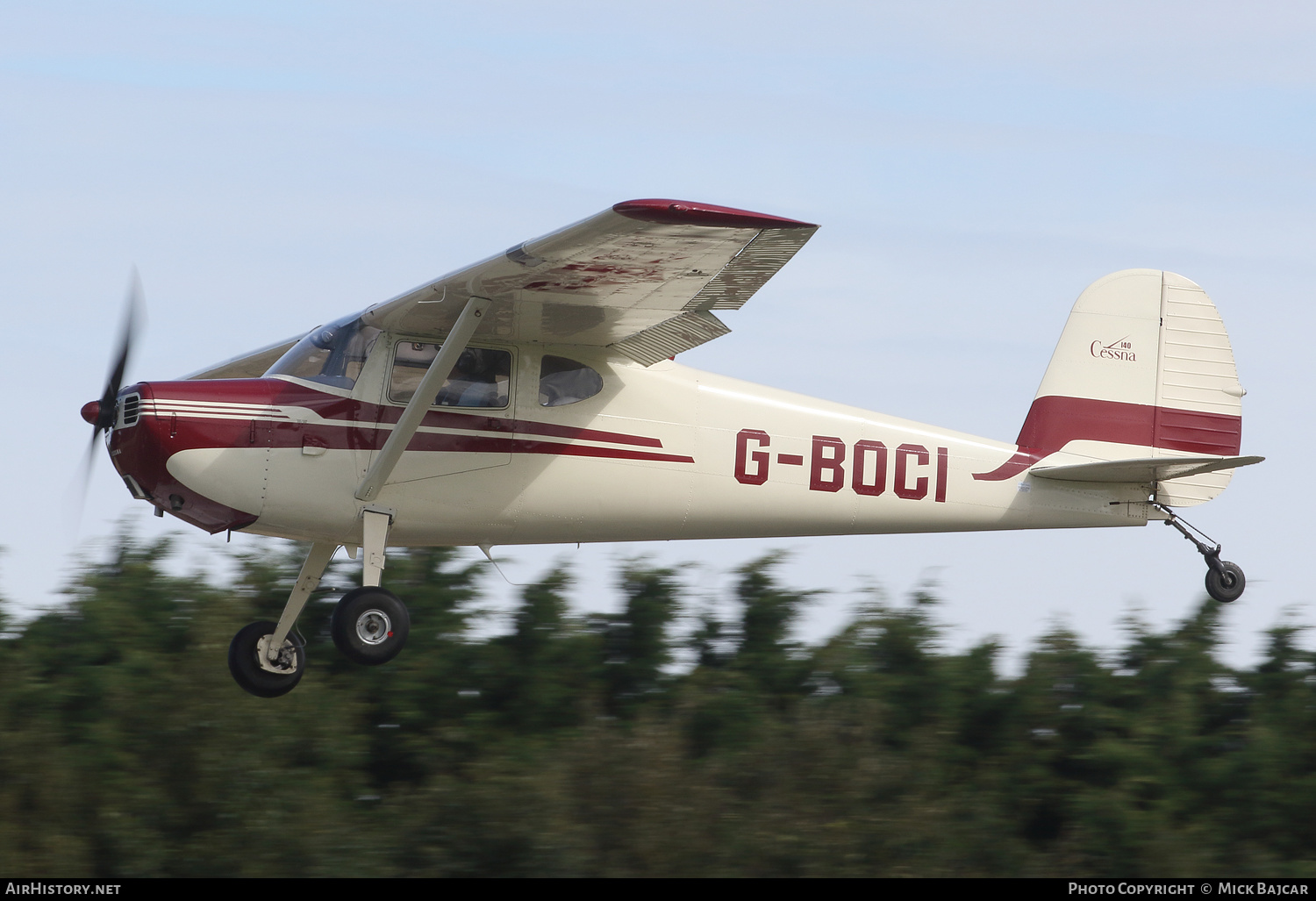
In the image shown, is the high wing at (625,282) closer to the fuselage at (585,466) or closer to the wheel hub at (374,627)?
the fuselage at (585,466)

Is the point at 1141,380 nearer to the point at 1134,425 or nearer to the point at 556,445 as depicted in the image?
the point at 1134,425

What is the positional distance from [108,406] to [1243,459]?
7.64 meters

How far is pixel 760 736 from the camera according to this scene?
15797 millimetres

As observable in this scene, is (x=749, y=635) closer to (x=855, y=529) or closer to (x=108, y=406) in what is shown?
(x=855, y=529)

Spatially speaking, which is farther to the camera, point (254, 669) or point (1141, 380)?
point (1141, 380)

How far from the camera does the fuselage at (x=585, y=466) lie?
9.16 m

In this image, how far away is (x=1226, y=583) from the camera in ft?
37.0

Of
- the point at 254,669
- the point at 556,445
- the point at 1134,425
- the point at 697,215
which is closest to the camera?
the point at 697,215

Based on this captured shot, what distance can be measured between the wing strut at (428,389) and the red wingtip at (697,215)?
1.62m

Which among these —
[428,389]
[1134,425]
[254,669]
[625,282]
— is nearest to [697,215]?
[625,282]

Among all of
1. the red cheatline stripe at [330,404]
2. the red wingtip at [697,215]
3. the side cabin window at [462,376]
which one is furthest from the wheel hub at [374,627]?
the red wingtip at [697,215]

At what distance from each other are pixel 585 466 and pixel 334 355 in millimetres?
1836

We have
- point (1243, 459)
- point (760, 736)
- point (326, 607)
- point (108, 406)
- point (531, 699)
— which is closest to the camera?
point (108, 406)
